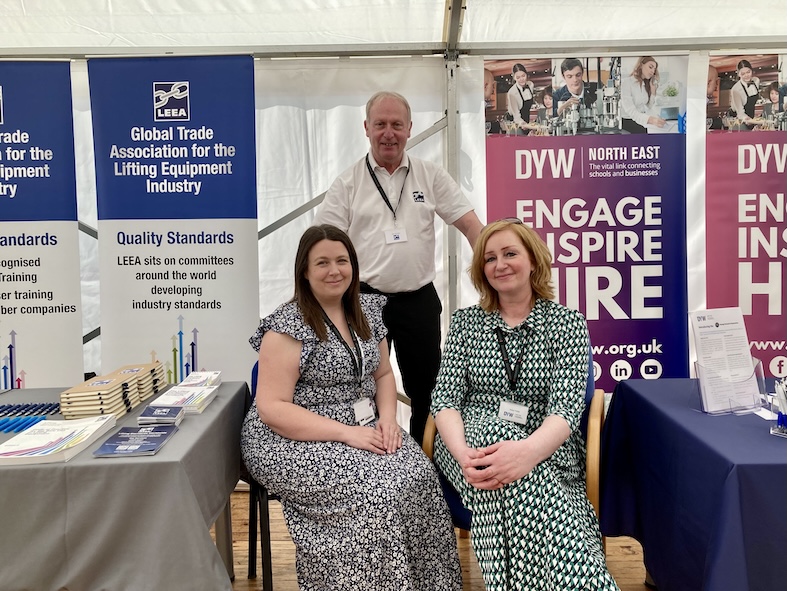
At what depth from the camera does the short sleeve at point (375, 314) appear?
6.82ft

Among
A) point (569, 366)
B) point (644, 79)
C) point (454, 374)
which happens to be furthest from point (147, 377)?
point (644, 79)

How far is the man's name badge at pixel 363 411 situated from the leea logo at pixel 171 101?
1745mm

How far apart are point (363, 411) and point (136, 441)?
2.31 feet

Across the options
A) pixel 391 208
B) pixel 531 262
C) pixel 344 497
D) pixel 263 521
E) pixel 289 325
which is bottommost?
pixel 263 521

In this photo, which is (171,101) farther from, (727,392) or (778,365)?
(778,365)

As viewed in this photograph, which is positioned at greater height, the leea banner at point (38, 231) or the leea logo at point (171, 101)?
the leea logo at point (171, 101)

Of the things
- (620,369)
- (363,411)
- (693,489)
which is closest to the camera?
(693,489)

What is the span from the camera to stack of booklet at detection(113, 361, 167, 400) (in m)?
2.02

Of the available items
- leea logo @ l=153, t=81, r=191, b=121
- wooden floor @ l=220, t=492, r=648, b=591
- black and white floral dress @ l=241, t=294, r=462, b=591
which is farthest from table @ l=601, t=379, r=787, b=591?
leea logo @ l=153, t=81, r=191, b=121

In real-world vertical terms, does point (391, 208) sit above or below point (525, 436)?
above

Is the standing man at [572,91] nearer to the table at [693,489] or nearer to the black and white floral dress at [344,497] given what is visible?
the table at [693,489]

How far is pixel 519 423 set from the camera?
1770 mm

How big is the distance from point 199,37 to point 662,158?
2.56 meters

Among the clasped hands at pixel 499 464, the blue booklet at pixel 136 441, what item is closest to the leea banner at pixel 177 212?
the blue booklet at pixel 136 441
